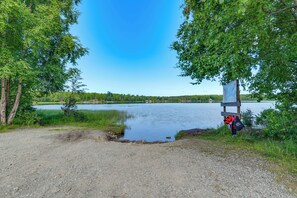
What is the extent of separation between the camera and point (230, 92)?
30.3ft

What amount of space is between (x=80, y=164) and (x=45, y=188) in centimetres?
133

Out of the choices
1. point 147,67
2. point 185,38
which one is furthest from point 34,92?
point 147,67

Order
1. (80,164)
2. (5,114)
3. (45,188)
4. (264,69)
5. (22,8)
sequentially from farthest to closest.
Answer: (5,114) < (22,8) < (264,69) < (80,164) < (45,188)

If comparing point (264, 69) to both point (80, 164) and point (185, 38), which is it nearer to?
point (185, 38)

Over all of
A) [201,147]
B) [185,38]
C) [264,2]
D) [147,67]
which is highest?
[147,67]

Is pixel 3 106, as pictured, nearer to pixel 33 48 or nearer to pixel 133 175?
pixel 33 48

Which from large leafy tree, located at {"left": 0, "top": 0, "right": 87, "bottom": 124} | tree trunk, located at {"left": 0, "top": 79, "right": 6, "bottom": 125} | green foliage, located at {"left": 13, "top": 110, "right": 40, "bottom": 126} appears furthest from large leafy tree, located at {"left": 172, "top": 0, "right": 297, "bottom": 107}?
tree trunk, located at {"left": 0, "top": 79, "right": 6, "bottom": 125}

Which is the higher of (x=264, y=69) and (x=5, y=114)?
(x=264, y=69)

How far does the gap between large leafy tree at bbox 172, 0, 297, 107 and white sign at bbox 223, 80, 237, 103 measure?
1.10m

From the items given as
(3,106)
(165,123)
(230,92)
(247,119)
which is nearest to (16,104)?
(3,106)

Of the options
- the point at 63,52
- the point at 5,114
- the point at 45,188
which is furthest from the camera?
the point at 63,52

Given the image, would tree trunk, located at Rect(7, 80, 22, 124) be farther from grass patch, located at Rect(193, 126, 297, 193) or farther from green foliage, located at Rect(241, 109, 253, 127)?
green foliage, located at Rect(241, 109, 253, 127)

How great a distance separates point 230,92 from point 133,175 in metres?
7.45

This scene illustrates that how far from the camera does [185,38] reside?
34.7ft
